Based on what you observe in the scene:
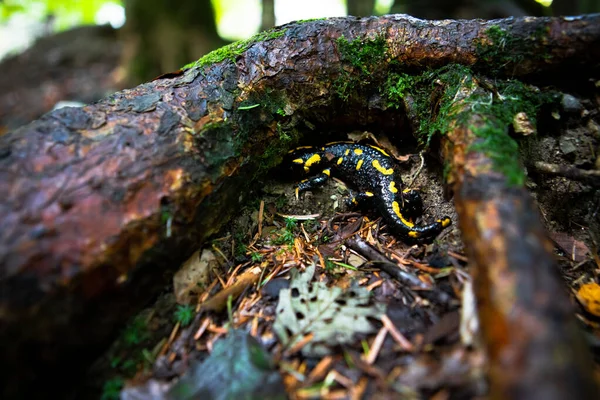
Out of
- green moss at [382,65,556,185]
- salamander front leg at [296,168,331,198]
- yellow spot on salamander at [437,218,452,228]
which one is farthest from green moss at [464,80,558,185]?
salamander front leg at [296,168,331,198]

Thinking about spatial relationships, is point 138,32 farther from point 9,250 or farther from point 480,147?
point 480,147

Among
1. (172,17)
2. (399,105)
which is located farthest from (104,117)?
(172,17)

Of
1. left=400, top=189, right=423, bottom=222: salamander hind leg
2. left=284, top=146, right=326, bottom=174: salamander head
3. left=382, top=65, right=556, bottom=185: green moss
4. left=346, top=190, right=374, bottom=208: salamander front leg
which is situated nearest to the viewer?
left=382, top=65, right=556, bottom=185: green moss

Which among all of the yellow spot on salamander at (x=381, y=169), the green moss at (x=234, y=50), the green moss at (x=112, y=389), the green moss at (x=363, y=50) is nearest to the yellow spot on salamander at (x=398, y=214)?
the yellow spot on salamander at (x=381, y=169)

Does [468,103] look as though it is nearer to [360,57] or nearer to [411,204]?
[360,57]

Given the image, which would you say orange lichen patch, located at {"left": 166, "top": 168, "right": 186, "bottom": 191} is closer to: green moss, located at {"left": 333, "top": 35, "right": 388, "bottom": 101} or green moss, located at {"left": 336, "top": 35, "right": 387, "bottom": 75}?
green moss, located at {"left": 333, "top": 35, "right": 388, "bottom": 101}

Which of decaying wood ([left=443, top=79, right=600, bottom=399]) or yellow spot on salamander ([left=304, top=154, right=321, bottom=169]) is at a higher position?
decaying wood ([left=443, top=79, right=600, bottom=399])

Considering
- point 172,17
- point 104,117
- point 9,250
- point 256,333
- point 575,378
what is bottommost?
point 256,333
